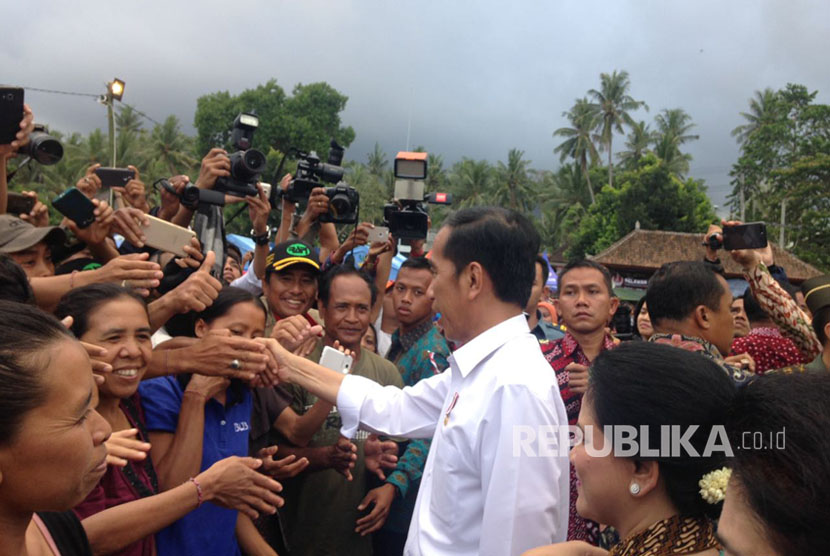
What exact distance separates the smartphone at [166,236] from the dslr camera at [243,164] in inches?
40.6

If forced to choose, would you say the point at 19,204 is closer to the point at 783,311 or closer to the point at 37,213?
the point at 37,213

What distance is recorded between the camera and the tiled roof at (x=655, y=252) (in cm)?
2769

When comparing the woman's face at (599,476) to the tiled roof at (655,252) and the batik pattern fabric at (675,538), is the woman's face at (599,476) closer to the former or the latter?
the batik pattern fabric at (675,538)

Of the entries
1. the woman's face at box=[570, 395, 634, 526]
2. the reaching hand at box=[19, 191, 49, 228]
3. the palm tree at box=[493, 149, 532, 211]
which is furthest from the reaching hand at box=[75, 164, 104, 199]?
the palm tree at box=[493, 149, 532, 211]

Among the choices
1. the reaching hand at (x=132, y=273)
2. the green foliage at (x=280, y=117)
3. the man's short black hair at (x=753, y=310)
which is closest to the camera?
the reaching hand at (x=132, y=273)

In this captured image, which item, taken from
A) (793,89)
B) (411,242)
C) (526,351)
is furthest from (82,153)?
(793,89)

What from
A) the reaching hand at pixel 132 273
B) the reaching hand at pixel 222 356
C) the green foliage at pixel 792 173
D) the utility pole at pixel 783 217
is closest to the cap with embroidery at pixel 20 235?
the reaching hand at pixel 132 273

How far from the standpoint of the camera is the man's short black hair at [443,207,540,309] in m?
2.16

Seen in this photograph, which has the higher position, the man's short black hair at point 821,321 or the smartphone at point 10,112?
the smartphone at point 10,112

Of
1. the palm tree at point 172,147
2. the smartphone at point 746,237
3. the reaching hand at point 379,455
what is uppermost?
the palm tree at point 172,147

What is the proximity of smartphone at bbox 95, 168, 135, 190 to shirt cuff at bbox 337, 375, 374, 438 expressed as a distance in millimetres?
2247

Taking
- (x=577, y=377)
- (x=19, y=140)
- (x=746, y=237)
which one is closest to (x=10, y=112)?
(x=19, y=140)

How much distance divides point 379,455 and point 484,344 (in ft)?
4.02

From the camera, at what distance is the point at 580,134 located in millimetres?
52062
